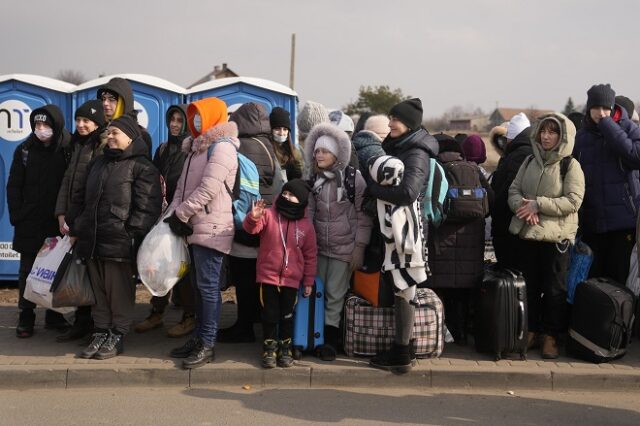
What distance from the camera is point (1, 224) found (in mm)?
8164

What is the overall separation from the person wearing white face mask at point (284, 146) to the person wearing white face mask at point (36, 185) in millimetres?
1761

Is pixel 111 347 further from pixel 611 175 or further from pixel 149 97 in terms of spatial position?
pixel 611 175

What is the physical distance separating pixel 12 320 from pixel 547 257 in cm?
473

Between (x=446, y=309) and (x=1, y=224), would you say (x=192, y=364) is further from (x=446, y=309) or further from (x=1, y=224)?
(x=1, y=224)

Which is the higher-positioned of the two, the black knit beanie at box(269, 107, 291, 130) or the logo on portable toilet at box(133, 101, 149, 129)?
the logo on portable toilet at box(133, 101, 149, 129)

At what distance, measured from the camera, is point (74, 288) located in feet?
17.7

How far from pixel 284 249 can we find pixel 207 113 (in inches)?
45.6

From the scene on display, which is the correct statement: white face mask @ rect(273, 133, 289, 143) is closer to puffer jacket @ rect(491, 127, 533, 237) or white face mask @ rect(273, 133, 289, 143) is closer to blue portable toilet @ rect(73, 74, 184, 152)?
puffer jacket @ rect(491, 127, 533, 237)

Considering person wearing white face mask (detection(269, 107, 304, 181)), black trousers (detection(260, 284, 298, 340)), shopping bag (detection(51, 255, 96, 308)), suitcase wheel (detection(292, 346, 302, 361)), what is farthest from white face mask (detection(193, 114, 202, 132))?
suitcase wheel (detection(292, 346, 302, 361))

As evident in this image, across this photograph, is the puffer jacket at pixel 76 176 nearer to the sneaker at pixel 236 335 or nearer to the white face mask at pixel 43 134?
the white face mask at pixel 43 134

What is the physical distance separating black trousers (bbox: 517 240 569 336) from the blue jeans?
235 centimetres

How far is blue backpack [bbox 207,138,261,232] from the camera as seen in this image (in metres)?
5.34

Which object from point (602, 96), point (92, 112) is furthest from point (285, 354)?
point (602, 96)

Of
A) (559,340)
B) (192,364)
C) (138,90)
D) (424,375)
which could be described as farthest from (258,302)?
(138,90)
